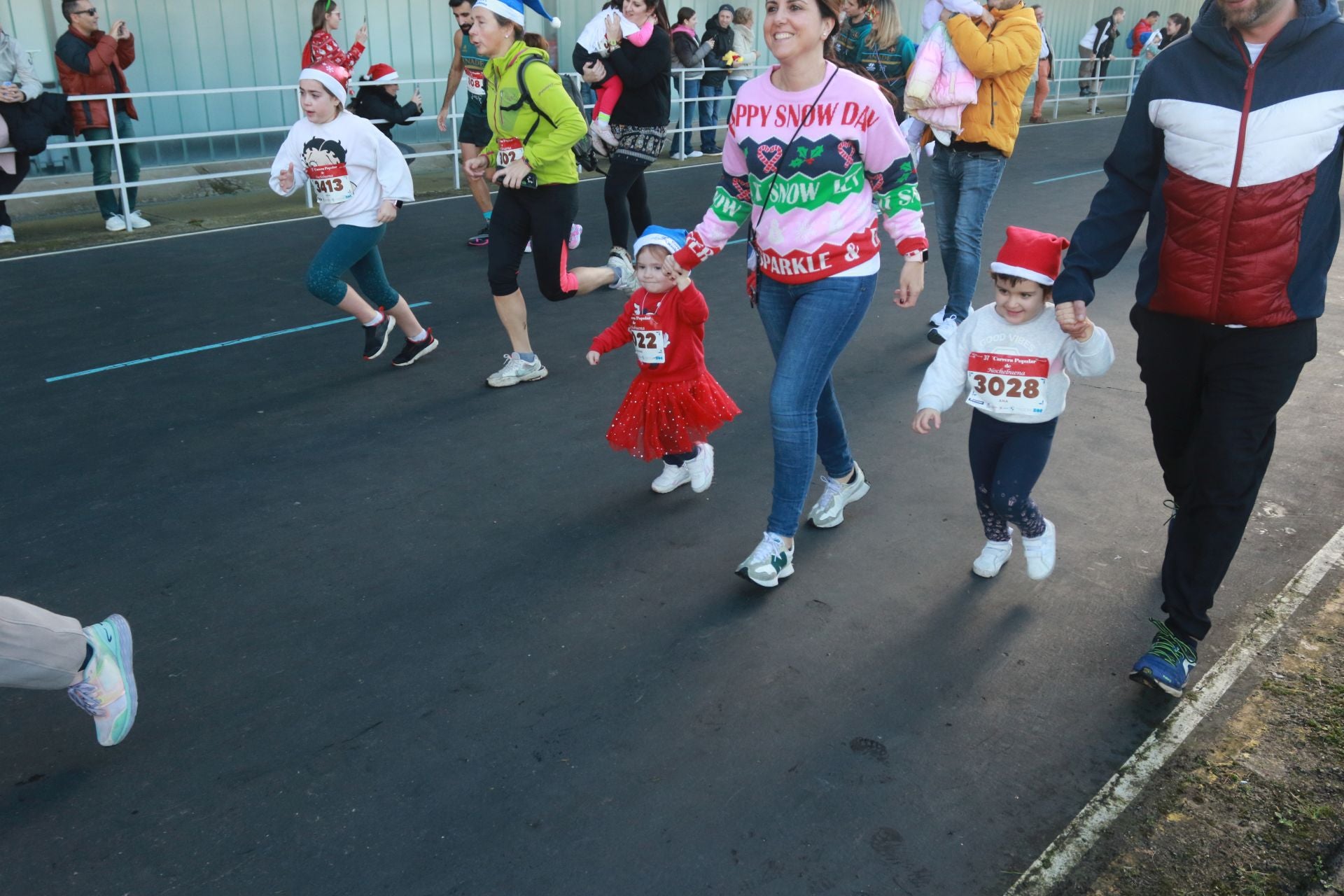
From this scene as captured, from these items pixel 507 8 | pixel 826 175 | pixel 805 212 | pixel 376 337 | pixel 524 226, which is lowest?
pixel 376 337

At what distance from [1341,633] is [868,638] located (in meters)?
1.63

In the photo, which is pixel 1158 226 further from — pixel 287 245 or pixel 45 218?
pixel 45 218

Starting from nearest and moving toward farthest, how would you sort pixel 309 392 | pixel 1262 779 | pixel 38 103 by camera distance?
pixel 1262 779 → pixel 309 392 → pixel 38 103

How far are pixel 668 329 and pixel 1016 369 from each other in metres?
1.51

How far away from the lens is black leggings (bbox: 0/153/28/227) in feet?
33.6

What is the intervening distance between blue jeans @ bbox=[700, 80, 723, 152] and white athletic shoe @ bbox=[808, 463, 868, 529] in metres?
12.4

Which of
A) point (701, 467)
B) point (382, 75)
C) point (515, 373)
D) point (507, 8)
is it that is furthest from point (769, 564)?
point (382, 75)

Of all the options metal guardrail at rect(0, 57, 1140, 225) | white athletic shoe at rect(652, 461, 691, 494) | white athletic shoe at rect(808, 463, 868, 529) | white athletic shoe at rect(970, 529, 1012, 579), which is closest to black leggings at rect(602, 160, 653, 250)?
metal guardrail at rect(0, 57, 1140, 225)

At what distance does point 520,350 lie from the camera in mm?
6578

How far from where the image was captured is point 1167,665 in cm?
355

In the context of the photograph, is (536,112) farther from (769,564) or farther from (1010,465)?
(1010,465)

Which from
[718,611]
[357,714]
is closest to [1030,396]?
[718,611]

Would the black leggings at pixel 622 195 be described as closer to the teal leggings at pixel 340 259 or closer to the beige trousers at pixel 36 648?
the teal leggings at pixel 340 259

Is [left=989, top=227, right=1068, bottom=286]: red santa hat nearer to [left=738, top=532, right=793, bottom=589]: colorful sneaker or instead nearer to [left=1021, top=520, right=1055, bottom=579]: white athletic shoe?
[left=1021, top=520, right=1055, bottom=579]: white athletic shoe
